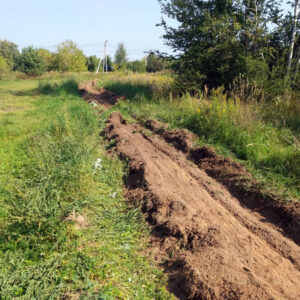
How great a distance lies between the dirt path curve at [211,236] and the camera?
2.68m

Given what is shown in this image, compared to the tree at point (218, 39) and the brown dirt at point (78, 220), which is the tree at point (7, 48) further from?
the brown dirt at point (78, 220)

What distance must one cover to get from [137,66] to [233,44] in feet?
133

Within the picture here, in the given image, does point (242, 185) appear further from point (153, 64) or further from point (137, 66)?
point (137, 66)

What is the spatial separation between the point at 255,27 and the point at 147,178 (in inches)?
342

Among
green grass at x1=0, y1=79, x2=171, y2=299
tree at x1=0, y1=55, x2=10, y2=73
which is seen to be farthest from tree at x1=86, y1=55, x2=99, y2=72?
green grass at x1=0, y1=79, x2=171, y2=299

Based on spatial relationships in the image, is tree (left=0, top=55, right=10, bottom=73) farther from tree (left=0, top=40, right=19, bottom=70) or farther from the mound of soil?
tree (left=0, top=40, right=19, bottom=70)

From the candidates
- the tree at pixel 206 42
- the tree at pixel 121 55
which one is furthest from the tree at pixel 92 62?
the tree at pixel 206 42

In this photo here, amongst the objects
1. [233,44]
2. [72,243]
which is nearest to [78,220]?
[72,243]

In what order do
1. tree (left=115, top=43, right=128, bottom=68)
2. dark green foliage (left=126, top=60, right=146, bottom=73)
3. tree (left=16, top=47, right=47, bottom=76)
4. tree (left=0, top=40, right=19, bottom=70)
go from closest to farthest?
1. tree (left=16, top=47, right=47, bottom=76)
2. dark green foliage (left=126, top=60, right=146, bottom=73)
3. tree (left=115, top=43, right=128, bottom=68)
4. tree (left=0, top=40, right=19, bottom=70)

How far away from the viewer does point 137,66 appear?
49562mm

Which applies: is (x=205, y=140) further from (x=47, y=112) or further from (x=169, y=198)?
(x=47, y=112)

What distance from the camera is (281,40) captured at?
423 inches

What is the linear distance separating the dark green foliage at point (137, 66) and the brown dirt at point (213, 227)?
41.2 m

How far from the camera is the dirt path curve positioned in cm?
268
